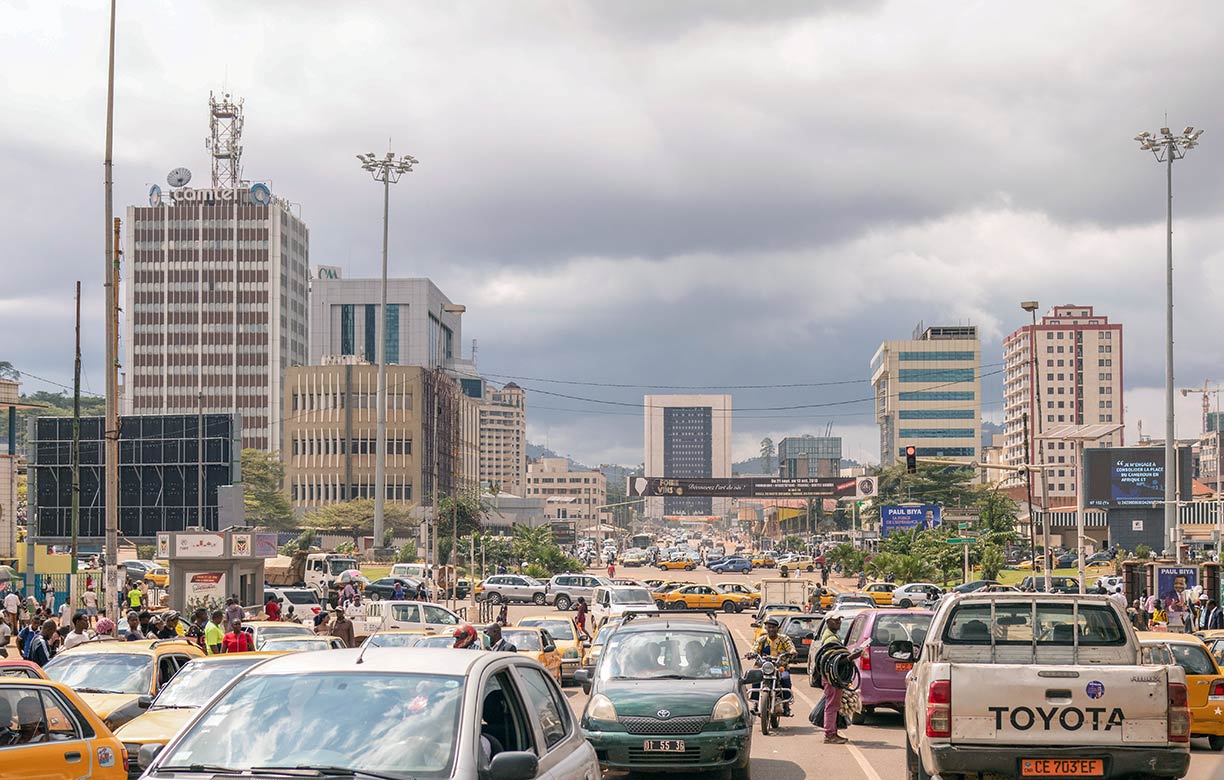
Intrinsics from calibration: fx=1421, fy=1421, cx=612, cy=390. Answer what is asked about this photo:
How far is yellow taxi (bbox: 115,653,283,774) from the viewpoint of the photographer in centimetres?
1282

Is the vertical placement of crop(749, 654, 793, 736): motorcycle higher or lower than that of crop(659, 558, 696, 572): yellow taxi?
higher

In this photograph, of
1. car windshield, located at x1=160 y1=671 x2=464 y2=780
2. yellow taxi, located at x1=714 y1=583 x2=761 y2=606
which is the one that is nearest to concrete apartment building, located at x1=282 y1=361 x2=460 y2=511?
yellow taxi, located at x1=714 y1=583 x2=761 y2=606

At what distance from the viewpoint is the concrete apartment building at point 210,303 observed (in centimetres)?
17050

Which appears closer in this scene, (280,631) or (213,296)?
(280,631)

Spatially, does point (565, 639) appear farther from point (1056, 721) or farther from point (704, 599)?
point (704, 599)

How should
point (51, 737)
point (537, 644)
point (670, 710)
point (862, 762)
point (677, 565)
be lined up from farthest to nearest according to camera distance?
point (677, 565), point (537, 644), point (862, 762), point (670, 710), point (51, 737)

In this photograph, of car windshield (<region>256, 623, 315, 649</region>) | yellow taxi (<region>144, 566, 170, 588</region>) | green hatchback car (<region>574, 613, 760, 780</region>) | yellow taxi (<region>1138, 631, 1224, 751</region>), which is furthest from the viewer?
yellow taxi (<region>144, 566, 170, 588</region>)

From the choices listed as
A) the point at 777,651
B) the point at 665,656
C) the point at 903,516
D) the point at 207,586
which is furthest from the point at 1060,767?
the point at 903,516

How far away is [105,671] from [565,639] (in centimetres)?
1644

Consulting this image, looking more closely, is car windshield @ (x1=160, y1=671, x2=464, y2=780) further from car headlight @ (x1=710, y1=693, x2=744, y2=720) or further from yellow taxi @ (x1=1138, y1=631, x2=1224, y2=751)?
yellow taxi @ (x1=1138, y1=631, x2=1224, y2=751)

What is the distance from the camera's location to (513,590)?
66.8 m

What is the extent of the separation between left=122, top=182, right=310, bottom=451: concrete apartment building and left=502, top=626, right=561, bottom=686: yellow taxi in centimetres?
14937

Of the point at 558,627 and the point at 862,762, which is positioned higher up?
the point at 862,762

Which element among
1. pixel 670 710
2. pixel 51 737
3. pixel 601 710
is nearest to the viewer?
pixel 51 737
